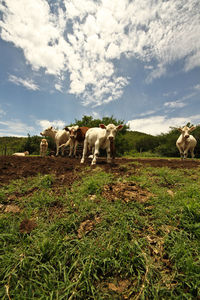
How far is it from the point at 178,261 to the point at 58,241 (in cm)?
136

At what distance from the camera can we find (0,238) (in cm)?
163

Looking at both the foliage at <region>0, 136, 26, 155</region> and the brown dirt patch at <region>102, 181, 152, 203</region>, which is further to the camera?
the foliage at <region>0, 136, 26, 155</region>

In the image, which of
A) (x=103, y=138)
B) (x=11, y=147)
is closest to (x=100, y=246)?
(x=103, y=138)

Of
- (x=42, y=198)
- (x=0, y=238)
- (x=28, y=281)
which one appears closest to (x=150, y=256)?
(x=28, y=281)

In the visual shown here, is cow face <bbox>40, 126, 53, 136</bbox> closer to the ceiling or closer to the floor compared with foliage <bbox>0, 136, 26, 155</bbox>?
closer to the ceiling

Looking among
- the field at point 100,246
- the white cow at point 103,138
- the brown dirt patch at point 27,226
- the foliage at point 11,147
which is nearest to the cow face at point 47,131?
the white cow at point 103,138

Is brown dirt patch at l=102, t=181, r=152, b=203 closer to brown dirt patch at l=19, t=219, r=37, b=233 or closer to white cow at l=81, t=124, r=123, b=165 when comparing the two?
brown dirt patch at l=19, t=219, r=37, b=233

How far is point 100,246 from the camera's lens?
150 centimetres

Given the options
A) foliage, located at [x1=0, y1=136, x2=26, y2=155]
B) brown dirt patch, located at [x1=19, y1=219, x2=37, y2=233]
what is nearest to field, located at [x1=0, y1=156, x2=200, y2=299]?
brown dirt patch, located at [x1=19, y1=219, x2=37, y2=233]

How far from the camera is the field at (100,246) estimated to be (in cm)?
112

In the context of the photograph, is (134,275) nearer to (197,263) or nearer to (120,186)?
(197,263)

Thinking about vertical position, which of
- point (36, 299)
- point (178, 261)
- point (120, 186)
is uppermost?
point (120, 186)

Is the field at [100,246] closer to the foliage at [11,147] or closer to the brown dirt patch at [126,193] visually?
the brown dirt patch at [126,193]

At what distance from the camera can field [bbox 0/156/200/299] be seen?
3.69 feet
